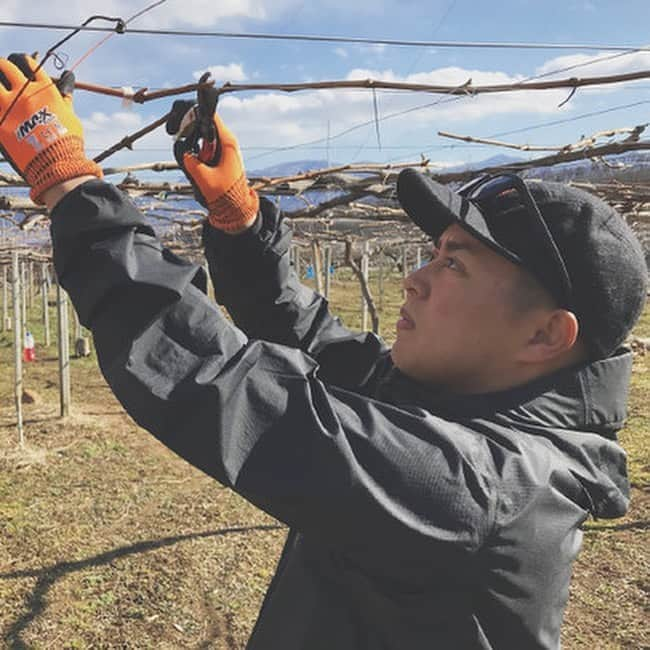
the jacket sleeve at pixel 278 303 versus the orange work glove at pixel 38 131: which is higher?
the orange work glove at pixel 38 131

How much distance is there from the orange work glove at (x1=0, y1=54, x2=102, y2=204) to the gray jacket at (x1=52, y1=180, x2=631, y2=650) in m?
0.08

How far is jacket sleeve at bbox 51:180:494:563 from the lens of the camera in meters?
0.94

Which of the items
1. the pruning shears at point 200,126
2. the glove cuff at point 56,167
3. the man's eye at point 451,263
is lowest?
the man's eye at point 451,263

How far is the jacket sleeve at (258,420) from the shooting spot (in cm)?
94

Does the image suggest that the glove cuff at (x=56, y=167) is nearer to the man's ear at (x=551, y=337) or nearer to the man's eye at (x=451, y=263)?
the man's eye at (x=451, y=263)

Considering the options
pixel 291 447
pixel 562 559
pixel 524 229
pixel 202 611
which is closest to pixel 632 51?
pixel 524 229

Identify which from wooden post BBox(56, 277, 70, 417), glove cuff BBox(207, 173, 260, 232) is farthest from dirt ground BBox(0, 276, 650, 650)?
glove cuff BBox(207, 173, 260, 232)

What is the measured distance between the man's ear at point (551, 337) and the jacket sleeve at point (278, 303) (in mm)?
496

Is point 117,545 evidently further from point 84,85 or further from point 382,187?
point 84,85

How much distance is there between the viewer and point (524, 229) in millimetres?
1161

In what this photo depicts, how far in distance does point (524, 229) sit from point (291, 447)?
551mm

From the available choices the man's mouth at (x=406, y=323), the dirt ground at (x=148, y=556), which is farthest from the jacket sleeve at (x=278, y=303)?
the dirt ground at (x=148, y=556)

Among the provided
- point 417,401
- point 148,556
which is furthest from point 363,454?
point 148,556

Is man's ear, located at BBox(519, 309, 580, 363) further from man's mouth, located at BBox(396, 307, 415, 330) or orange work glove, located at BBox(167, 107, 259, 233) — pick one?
orange work glove, located at BBox(167, 107, 259, 233)
